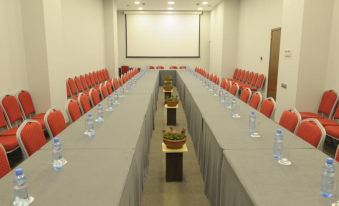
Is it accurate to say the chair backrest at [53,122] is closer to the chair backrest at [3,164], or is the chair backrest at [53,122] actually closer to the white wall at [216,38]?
the chair backrest at [3,164]

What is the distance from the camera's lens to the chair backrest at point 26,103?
5.41 meters

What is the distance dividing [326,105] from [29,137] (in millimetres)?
5267

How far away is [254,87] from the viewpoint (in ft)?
31.0

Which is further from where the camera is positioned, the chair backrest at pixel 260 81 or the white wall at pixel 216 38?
the white wall at pixel 216 38

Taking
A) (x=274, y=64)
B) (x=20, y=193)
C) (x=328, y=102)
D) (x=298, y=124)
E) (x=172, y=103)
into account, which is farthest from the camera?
(x=274, y=64)

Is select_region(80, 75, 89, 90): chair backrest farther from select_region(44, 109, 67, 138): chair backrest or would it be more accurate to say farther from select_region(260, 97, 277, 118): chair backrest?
select_region(260, 97, 277, 118): chair backrest

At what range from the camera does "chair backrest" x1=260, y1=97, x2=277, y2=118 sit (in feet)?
13.6

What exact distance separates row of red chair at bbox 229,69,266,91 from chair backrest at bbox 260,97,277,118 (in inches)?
195

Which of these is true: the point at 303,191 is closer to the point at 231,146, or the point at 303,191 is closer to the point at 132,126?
the point at 231,146

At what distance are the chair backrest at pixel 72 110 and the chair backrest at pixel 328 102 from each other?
4.57 m

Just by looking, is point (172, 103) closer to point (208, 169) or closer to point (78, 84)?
point (208, 169)

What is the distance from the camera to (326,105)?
5.69m

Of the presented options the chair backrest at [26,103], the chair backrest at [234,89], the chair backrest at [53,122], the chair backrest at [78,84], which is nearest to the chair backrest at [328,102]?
the chair backrest at [234,89]

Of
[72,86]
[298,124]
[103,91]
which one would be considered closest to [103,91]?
[103,91]
